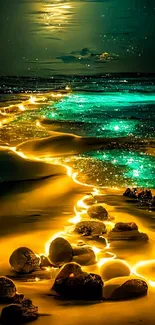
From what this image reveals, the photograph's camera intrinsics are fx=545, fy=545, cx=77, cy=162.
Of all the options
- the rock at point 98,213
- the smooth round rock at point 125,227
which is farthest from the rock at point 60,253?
the rock at point 98,213

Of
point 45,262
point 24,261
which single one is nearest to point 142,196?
point 45,262

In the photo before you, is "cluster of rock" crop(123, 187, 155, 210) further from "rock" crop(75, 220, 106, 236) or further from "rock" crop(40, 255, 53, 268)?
"rock" crop(40, 255, 53, 268)

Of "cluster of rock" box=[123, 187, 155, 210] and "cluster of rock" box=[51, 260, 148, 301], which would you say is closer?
"cluster of rock" box=[51, 260, 148, 301]

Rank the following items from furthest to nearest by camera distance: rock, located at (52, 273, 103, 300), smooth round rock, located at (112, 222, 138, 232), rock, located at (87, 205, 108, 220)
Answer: rock, located at (87, 205, 108, 220), smooth round rock, located at (112, 222, 138, 232), rock, located at (52, 273, 103, 300)

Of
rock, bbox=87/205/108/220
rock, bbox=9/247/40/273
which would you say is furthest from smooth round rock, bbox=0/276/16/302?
rock, bbox=87/205/108/220

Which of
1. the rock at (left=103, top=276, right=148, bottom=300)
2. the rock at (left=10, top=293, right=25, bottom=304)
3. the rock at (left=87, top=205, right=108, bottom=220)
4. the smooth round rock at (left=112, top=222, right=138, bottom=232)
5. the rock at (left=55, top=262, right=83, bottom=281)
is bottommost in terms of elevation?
the rock at (left=103, top=276, right=148, bottom=300)

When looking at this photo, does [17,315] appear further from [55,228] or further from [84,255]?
[55,228]

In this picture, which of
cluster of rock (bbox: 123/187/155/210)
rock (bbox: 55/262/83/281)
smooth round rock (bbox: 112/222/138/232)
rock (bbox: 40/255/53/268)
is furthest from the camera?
cluster of rock (bbox: 123/187/155/210)
